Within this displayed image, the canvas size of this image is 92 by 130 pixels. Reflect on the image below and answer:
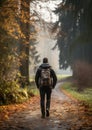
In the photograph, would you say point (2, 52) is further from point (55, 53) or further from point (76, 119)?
point (55, 53)

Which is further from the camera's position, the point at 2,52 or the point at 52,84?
the point at 2,52

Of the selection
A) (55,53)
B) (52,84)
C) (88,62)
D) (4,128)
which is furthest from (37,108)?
(55,53)

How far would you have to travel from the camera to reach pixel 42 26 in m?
20.1

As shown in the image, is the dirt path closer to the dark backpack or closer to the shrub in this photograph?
the dark backpack

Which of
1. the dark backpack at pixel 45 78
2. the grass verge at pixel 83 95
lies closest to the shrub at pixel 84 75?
the grass verge at pixel 83 95

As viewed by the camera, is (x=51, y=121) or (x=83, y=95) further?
(x=83, y=95)

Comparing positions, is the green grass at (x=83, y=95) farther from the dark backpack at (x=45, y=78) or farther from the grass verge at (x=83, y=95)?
the dark backpack at (x=45, y=78)

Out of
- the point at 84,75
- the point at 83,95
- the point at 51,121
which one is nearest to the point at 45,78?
the point at 51,121

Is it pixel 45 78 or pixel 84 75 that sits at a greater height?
pixel 45 78

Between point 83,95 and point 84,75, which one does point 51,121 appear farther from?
point 84,75

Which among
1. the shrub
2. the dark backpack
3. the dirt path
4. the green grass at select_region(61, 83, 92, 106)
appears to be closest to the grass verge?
the green grass at select_region(61, 83, 92, 106)

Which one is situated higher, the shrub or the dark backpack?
the dark backpack

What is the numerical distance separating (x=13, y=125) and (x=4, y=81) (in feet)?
19.5

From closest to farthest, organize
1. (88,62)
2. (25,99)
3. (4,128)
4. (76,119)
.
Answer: (4,128) < (76,119) < (25,99) < (88,62)
